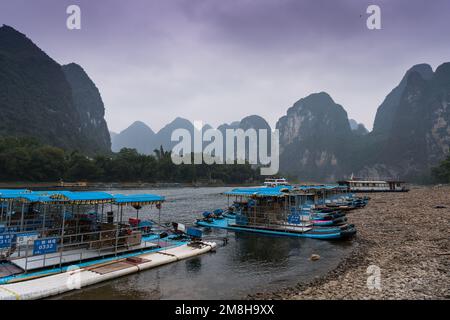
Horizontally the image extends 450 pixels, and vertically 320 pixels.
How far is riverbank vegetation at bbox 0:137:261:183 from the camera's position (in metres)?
81.2

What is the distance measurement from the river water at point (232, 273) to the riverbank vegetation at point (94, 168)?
83581mm

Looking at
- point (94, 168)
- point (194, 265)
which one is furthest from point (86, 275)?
point (94, 168)

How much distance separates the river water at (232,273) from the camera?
37.6ft

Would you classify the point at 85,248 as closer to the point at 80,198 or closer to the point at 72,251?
the point at 72,251

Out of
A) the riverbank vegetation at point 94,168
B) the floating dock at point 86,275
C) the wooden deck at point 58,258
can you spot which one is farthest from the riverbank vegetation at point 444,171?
the wooden deck at point 58,258

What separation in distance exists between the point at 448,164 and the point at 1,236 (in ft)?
381

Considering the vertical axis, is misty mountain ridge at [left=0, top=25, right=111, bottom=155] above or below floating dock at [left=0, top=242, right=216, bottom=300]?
above

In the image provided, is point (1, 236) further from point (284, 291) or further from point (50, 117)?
point (50, 117)

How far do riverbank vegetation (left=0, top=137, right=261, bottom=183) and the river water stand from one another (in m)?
83.6

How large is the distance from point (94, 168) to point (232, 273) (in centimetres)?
9484

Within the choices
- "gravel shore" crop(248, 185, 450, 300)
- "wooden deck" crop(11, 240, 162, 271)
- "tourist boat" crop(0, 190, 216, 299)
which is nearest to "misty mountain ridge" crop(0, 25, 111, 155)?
"tourist boat" crop(0, 190, 216, 299)

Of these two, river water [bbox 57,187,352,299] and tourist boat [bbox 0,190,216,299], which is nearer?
tourist boat [bbox 0,190,216,299]

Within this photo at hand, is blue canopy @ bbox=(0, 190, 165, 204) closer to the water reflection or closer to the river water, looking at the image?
the river water

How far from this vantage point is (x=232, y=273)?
46.7ft
